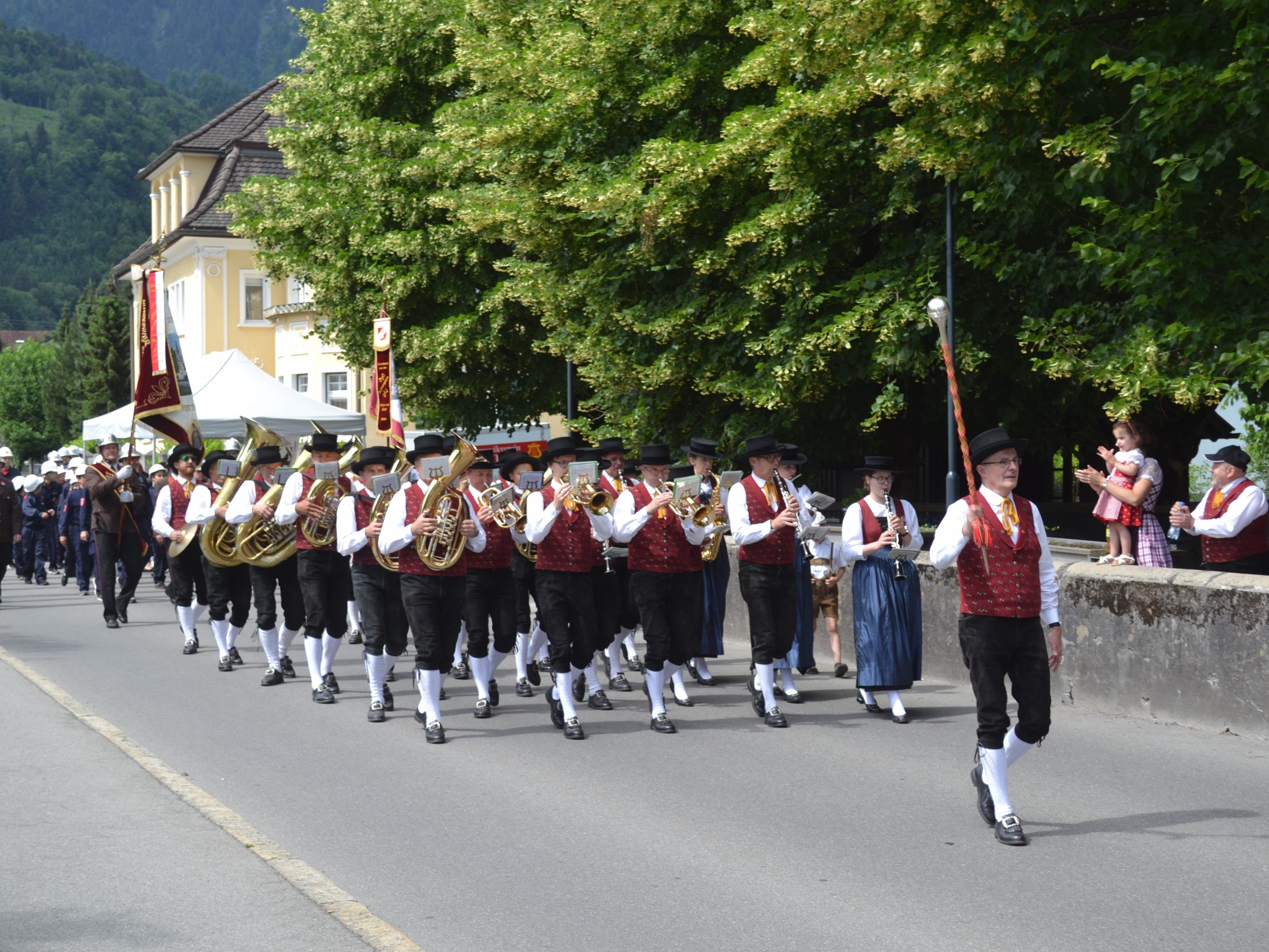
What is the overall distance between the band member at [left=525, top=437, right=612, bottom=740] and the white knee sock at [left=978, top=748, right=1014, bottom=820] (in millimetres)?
3602

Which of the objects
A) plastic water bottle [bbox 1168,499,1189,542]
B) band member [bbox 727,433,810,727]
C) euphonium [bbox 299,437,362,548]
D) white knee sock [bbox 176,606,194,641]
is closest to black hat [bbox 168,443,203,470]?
white knee sock [bbox 176,606,194,641]

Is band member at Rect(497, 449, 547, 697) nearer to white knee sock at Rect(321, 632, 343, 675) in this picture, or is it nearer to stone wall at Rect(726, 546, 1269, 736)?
white knee sock at Rect(321, 632, 343, 675)

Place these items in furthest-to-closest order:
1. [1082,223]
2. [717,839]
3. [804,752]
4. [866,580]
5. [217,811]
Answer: [1082,223] → [866,580] → [804,752] → [217,811] → [717,839]

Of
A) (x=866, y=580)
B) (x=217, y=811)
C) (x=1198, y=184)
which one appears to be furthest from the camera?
(x=1198, y=184)

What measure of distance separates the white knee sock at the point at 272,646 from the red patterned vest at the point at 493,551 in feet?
7.90

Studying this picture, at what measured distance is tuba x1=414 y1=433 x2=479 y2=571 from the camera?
984cm

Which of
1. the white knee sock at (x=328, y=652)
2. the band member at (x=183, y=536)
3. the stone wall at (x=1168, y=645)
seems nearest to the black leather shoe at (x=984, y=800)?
the stone wall at (x=1168, y=645)

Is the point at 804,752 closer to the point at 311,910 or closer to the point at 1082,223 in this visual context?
the point at 311,910

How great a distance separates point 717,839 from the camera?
6.76 meters

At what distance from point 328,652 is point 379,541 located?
6.74 ft

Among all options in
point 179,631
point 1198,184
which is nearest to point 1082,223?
point 1198,184

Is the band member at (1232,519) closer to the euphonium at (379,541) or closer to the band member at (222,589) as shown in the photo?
the euphonium at (379,541)

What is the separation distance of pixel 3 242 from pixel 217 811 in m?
179

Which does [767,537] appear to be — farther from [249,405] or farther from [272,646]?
[249,405]
